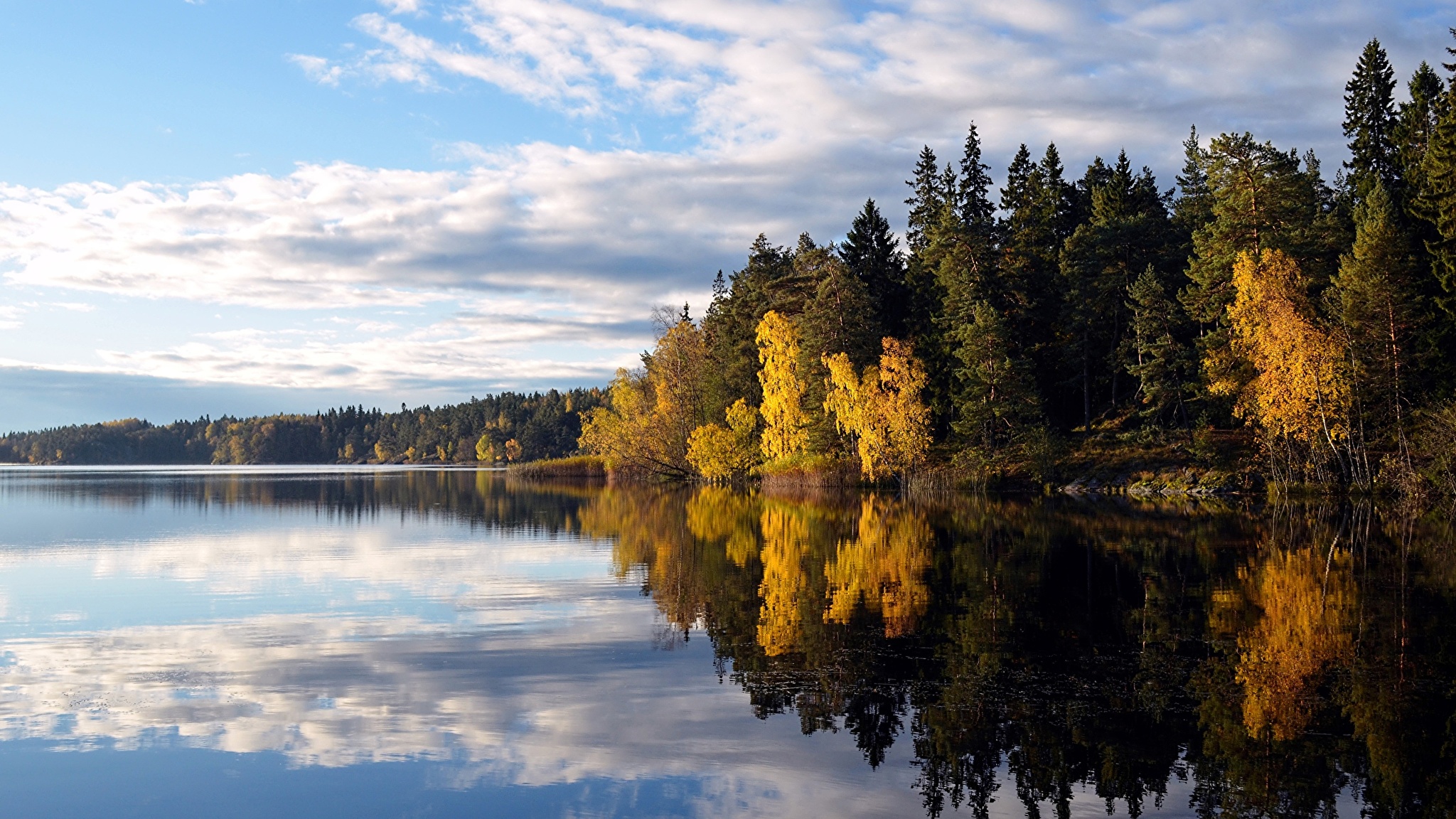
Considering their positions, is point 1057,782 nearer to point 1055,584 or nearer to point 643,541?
point 1055,584

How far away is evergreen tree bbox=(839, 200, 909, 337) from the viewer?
8431 centimetres

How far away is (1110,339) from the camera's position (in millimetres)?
73938

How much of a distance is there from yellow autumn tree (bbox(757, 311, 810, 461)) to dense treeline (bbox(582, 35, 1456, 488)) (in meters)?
0.16

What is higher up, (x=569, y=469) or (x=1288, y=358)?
(x=1288, y=358)

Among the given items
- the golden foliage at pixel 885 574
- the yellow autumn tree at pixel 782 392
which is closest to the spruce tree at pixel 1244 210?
the yellow autumn tree at pixel 782 392

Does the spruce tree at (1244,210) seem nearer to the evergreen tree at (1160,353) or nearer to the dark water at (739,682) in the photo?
the evergreen tree at (1160,353)

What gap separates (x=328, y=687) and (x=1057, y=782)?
9.01 meters

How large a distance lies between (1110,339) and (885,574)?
186 ft

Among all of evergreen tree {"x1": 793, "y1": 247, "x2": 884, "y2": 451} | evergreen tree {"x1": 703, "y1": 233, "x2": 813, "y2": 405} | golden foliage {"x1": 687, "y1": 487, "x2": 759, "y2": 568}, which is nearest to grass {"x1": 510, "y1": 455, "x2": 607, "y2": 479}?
evergreen tree {"x1": 703, "y1": 233, "x2": 813, "y2": 405}

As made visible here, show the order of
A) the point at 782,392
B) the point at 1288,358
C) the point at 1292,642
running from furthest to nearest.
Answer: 1. the point at 782,392
2. the point at 1288,358
3. the point at 1292,642

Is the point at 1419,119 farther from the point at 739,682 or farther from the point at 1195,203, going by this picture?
the point at 739,682

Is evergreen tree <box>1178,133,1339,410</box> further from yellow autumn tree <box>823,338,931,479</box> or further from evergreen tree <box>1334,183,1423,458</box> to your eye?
yellow autumn tree <box>823,338,931,479</box>

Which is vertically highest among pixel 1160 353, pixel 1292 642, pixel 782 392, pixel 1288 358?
pixel 1160 353

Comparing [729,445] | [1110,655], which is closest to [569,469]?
[729,445]
